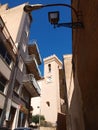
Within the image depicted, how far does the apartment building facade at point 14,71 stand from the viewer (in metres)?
13.8

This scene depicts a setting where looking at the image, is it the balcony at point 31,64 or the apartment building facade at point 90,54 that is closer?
the apartment building facade at point 90,54

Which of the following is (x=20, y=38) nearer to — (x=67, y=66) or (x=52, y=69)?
(x=67, y=66)

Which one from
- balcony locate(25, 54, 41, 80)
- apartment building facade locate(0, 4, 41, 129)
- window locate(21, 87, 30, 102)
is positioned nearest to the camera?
apartment building facade locate(0, 4, 41, 129)

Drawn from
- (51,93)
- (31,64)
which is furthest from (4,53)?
(51,93)

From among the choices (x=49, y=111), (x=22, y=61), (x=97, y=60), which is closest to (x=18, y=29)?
(x=22, y=61)

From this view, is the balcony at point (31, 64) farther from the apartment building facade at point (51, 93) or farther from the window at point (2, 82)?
the apartment building facade at point (51, 93)

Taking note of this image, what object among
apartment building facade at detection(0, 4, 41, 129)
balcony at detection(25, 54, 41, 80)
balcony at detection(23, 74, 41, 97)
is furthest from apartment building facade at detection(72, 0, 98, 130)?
balcony at detection(25, 54, 41, 80)

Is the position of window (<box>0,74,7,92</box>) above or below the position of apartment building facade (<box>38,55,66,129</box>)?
below

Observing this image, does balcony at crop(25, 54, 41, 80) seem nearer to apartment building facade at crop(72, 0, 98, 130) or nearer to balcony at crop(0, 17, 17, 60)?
balcony at crop(0, 17, 17, 60)

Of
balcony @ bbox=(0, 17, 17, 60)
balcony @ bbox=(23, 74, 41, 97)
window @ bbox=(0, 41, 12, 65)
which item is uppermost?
balcony @ bbox=(0, 17, 17, 60)

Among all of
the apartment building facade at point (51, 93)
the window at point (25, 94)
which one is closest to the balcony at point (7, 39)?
the window at point (25, 94)

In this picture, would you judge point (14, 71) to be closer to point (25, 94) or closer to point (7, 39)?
point (7, 39)

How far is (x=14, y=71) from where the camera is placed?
16.2 meters

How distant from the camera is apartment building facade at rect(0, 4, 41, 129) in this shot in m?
13.8
